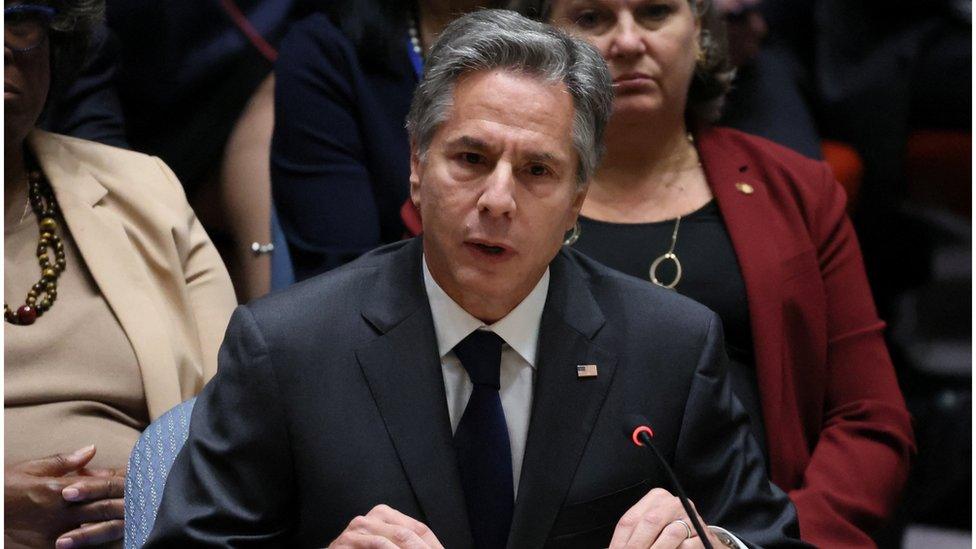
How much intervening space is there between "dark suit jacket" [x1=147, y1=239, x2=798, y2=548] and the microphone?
0.02 m

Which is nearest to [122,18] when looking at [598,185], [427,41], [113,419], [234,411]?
[427,41]

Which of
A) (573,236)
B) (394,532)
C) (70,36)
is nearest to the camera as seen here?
(394,532)

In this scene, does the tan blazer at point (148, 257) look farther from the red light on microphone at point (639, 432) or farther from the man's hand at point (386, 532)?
the red light on microphone at point (639, 432)

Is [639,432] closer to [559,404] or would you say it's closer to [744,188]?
[559,404]

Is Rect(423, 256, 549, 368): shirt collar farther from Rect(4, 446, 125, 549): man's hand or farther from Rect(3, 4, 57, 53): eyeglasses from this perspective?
Rect(3, 4, 57, 53): eyeglasses

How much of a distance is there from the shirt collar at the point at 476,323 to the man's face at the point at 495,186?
0.05 ft

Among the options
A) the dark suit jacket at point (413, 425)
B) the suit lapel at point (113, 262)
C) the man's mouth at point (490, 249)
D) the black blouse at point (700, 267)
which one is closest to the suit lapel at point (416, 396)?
the dark suit jacket at point (413, 425)

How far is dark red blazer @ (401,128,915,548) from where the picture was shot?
249cm

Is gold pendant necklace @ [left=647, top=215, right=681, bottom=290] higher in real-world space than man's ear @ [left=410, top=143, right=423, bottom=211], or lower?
lower

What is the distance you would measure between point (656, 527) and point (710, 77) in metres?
1.32

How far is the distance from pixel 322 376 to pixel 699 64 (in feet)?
4.19

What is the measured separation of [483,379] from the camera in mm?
1871

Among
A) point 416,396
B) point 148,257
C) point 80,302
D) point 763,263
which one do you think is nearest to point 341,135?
point 148,257

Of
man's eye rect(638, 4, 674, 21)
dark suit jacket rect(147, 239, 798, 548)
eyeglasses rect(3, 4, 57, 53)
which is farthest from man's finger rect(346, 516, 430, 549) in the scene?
man's eye rect(638, 4, 674, 21)
